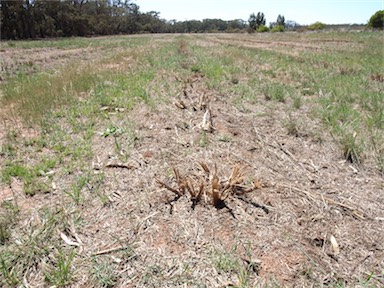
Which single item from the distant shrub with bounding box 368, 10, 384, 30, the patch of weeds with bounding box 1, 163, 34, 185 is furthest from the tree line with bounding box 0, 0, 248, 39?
the distant shrub with bounding box 368, 10, 384, 30

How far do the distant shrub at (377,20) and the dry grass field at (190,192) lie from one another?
49.2 m

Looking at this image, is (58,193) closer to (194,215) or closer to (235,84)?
(194,215)

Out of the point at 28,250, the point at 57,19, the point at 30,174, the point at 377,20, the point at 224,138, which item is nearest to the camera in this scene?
the point at 28,250

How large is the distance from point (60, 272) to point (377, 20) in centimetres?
5626

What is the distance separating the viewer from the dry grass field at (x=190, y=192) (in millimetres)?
1802

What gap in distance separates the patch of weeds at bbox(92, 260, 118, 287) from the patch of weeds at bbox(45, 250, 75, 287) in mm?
159

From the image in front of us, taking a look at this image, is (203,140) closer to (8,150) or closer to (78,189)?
(78,189)

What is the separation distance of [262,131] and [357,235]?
2.11 m

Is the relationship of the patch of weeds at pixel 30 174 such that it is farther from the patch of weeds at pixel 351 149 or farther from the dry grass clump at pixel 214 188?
the patch of weeds at pixel 351 149

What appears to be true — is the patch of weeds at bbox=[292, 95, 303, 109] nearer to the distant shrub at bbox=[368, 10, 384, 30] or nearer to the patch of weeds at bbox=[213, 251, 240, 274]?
the patch of weeds at bbox=[213, 251, 240, 274]

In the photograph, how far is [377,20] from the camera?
42969 mm

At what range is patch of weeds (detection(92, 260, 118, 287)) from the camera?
1.70 meters

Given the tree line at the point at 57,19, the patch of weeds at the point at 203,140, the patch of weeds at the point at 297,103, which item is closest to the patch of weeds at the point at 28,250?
the patch of weeds at the point at 203,140

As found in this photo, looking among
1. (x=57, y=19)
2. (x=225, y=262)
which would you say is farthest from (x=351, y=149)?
(x=57, y=19)
